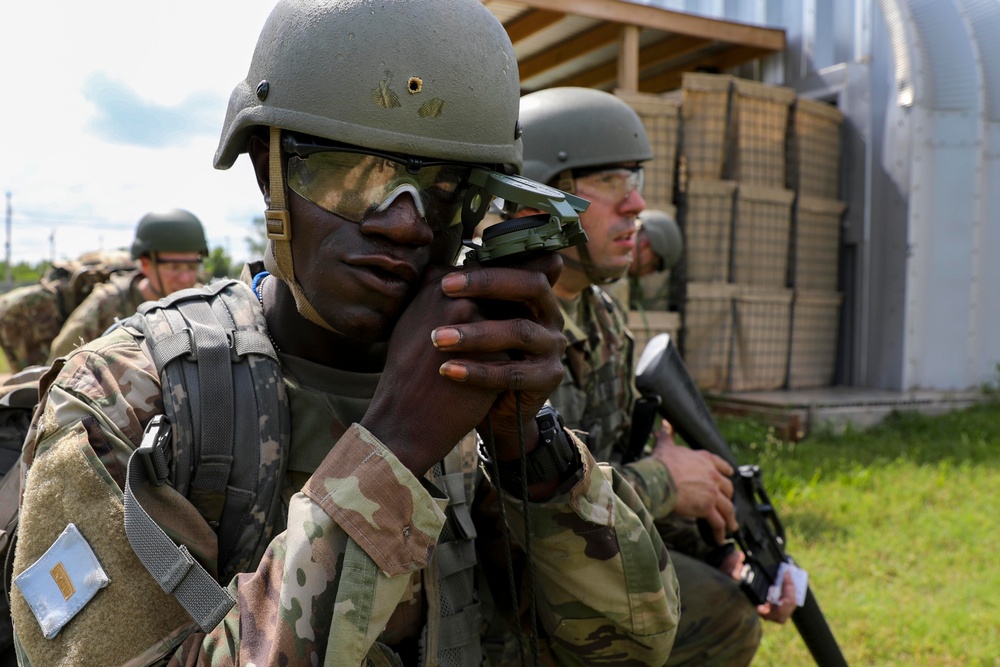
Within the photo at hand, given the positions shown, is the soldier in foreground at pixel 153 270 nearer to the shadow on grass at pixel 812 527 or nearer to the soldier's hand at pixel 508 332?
the shadow on grass at pixel 812 527

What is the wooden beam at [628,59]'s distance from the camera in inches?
298

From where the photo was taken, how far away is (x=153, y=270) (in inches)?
245

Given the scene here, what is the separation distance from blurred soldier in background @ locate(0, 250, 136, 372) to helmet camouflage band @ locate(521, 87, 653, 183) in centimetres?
483

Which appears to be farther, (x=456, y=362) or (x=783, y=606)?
(x=783, y=606)

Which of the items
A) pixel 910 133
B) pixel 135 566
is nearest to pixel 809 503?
pixel 910 133

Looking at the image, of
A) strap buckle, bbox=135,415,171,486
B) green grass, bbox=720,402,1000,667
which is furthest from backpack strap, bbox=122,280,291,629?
green grass, bbox=720,402,1000,667

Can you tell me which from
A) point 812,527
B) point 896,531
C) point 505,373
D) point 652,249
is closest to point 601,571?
point 505,373

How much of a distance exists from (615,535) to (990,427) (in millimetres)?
6771

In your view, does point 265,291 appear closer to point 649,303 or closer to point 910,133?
point 649,303

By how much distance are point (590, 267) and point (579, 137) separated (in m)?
0.51

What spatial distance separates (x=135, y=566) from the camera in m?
1.33

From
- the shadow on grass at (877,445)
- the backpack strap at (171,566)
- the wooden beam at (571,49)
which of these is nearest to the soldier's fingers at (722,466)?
the backpack strap at (171,566)

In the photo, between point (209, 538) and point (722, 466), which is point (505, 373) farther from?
point (722, 466)

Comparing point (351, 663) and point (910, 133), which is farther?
point (910, 133)
